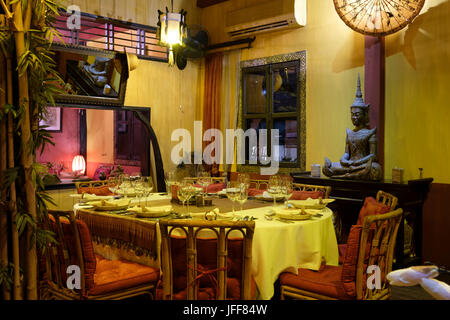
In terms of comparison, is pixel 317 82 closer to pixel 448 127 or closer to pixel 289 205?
pixel 448 127

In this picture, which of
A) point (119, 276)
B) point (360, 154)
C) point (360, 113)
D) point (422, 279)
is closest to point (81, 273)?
point (119, 276)

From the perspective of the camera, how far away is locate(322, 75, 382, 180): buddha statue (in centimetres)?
440

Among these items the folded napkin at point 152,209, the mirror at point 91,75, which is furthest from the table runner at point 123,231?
the mirror at point 91,75

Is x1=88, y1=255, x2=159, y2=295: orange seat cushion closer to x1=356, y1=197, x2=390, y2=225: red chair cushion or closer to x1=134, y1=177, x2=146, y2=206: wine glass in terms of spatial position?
x1=134, y1=177, x2=146, y2=206: wine glass

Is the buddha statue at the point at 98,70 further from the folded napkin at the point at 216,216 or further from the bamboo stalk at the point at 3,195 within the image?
the bamboo stalk at the point at 3,195

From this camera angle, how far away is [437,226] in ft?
14.9

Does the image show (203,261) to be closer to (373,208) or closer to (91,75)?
(373,208)

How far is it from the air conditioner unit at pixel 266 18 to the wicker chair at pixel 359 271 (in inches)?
159

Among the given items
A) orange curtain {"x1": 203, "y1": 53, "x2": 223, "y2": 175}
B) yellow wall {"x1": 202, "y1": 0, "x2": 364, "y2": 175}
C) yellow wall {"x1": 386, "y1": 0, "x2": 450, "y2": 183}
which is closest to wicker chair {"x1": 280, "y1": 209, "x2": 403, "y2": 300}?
yellow wall {"x1": 386, "y1": 0, "x2": 450, "y2": 183}

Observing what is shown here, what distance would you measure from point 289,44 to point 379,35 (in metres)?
1.63

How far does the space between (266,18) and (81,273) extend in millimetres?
4679

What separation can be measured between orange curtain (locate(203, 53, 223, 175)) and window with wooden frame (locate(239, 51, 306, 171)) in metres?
0.44

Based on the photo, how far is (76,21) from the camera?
5719 mm
